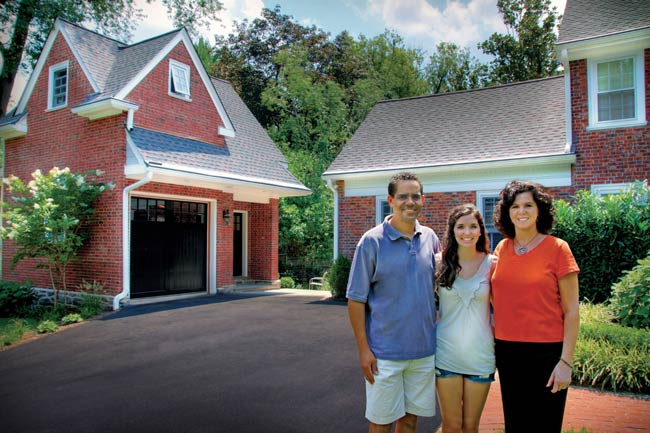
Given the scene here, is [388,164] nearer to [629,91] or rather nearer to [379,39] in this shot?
[629,91]

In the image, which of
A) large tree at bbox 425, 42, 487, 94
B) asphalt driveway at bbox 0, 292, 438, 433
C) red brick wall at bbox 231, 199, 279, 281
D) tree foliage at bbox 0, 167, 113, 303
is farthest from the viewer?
large tree at bbox 425, 42, 487, 94

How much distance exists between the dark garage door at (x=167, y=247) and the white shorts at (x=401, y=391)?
10.0 meters

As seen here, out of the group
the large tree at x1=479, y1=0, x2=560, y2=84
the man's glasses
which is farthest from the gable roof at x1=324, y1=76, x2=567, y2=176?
the large tree at x1=479, y1=0, x2=560, y2=84

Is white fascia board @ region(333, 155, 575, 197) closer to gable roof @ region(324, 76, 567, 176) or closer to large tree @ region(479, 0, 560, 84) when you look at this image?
gable roof @ region(324, 76, 567, 176)

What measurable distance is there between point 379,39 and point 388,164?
22.9m

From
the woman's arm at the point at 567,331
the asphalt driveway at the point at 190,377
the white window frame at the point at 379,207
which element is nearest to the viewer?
the woman's arm at the point at 567,331

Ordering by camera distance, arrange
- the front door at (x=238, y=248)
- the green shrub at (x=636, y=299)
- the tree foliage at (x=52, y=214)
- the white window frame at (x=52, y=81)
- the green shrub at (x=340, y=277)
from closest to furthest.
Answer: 1. the green shrub at (x=636, y=299)
2. the tree foliage at (x=52, y=214)
3. the green shrub at (x=340, y=277)
4. the white window frame at (x=52, y=81)
5. the front door at (x=238, y=248)

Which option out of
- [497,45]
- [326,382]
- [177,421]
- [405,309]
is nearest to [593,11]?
[326,382]

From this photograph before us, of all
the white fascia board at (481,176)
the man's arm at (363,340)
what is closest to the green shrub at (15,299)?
the white fascia board at (481,176)

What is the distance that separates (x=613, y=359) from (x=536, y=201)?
10.7 ft

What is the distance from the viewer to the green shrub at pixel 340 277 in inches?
478

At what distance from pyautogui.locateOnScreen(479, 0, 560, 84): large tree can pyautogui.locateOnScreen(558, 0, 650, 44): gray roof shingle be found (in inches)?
682

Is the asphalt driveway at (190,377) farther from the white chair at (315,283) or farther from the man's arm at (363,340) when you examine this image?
the white chair at (315,283)

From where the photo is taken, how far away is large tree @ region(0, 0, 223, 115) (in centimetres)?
1925
